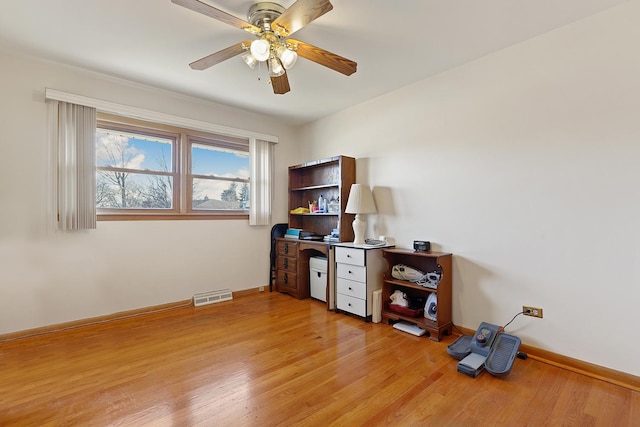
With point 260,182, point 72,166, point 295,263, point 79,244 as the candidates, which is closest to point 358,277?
point 295,263

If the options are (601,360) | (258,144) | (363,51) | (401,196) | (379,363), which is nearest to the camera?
(601,360)

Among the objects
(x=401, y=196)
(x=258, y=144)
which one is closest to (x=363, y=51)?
(x=401, y=196)

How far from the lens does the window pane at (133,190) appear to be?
10.2 ft

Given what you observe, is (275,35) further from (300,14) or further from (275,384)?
(275,384)

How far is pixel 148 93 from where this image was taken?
3.28 metres

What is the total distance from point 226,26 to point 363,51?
1124 mm

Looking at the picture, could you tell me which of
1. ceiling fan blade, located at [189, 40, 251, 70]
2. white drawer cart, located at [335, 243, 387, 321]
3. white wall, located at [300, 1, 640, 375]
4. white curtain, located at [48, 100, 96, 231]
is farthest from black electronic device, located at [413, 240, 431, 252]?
white curtain, located at [48, 100, 96, 231]

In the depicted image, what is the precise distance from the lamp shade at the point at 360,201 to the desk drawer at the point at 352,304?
960mm

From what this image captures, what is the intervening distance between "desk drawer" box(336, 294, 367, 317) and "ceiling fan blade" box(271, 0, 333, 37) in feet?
8.18

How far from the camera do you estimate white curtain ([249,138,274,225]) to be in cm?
409

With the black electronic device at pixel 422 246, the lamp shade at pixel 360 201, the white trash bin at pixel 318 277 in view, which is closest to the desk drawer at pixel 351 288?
the white trash bin at pixel 318 277

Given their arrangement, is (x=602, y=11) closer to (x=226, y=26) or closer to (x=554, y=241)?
(x=554, y=241)

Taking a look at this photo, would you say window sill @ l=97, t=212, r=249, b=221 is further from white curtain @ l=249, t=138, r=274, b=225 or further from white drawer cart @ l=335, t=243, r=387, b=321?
white drawer cart @ l=335, t=243, r=387, b=321

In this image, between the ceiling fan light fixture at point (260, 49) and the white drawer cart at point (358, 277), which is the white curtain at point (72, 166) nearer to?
the ceiling fan light fixture at point (260, 49)
